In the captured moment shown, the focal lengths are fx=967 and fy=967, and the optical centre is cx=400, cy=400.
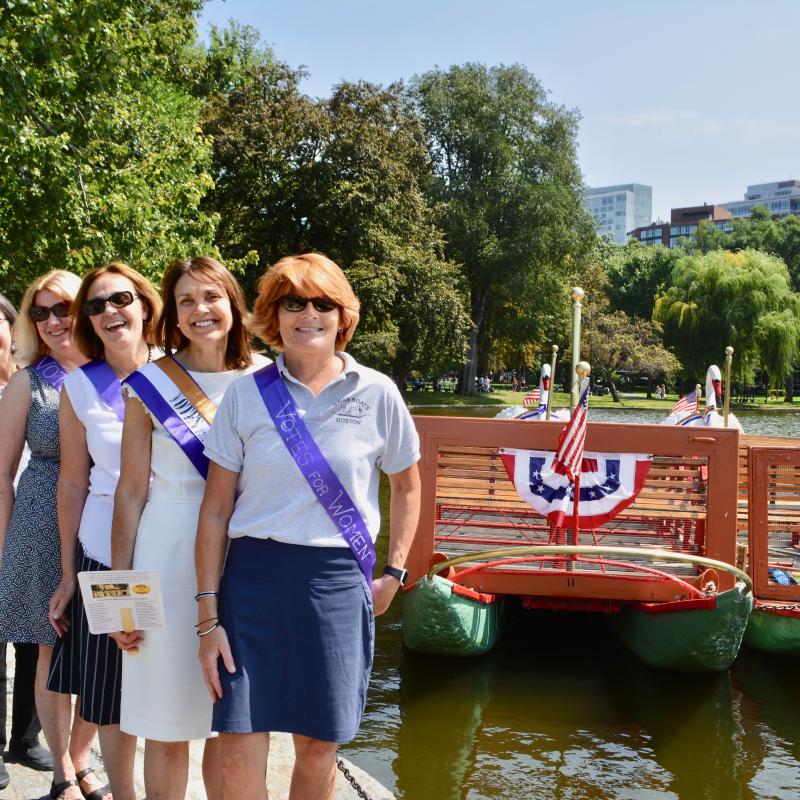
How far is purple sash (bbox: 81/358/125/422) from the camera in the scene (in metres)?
3.25

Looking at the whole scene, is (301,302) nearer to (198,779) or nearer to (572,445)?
(198,779)

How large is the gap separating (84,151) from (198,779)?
12.6 m

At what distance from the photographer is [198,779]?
4211 millimetres

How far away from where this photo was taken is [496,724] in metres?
6.96

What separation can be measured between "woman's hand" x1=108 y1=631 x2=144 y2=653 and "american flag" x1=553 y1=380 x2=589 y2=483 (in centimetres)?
453

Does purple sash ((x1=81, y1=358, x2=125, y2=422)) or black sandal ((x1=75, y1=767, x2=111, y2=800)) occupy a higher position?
purple sash ((x1=81, y1=358, x2=125, y2=422))

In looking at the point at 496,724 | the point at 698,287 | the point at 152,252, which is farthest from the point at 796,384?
the point at 496,724

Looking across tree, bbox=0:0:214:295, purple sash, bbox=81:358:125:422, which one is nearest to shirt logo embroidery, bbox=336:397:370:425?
purple sash, bbox=81:358:125:422

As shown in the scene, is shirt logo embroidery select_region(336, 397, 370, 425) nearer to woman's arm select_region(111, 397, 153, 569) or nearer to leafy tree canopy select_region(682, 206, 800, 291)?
woman's arm select_region(111, 397, 153, 569)

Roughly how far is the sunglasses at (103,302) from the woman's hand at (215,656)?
1.24 m

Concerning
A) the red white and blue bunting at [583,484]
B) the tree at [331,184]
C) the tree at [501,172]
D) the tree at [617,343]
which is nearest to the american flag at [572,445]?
the red white and blue bunting at [583,484]

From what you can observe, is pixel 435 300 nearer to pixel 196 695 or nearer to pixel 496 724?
pixel 496 724

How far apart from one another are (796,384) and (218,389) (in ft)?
260

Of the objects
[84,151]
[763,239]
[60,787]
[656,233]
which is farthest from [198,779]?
[656,233]
